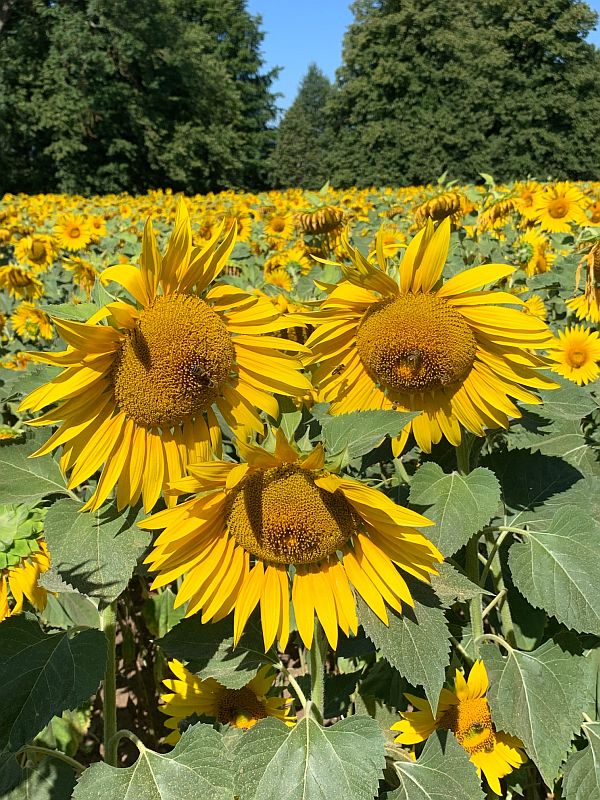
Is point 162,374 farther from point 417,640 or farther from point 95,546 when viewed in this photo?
point 417,640

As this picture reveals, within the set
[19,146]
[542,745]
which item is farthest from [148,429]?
[19,146]

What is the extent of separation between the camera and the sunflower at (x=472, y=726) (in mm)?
1119

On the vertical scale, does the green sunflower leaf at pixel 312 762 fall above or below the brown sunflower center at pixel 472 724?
above

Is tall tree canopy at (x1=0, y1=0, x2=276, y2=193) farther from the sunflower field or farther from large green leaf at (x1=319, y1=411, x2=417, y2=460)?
large green leaf at (x1=319, y1=411, x2=417, y2=460)

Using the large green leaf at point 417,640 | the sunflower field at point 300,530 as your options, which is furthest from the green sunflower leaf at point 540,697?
the large green leaf at point 417,640

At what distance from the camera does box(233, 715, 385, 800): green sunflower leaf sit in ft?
2.86

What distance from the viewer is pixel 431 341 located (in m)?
1.05

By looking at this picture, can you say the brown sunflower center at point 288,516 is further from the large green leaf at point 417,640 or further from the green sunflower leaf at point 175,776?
the green sunflower leaf at point 175,776

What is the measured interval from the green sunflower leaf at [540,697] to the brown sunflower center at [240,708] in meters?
0.41

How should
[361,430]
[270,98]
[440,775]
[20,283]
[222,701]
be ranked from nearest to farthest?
[361,430]
[440,775]
[222,701]
[20,283]
[270,98]

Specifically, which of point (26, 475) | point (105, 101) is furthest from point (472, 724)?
point (105, 101)

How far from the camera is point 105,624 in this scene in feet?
3.42

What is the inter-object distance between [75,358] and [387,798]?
0.79 meters

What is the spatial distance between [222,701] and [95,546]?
0.53m
